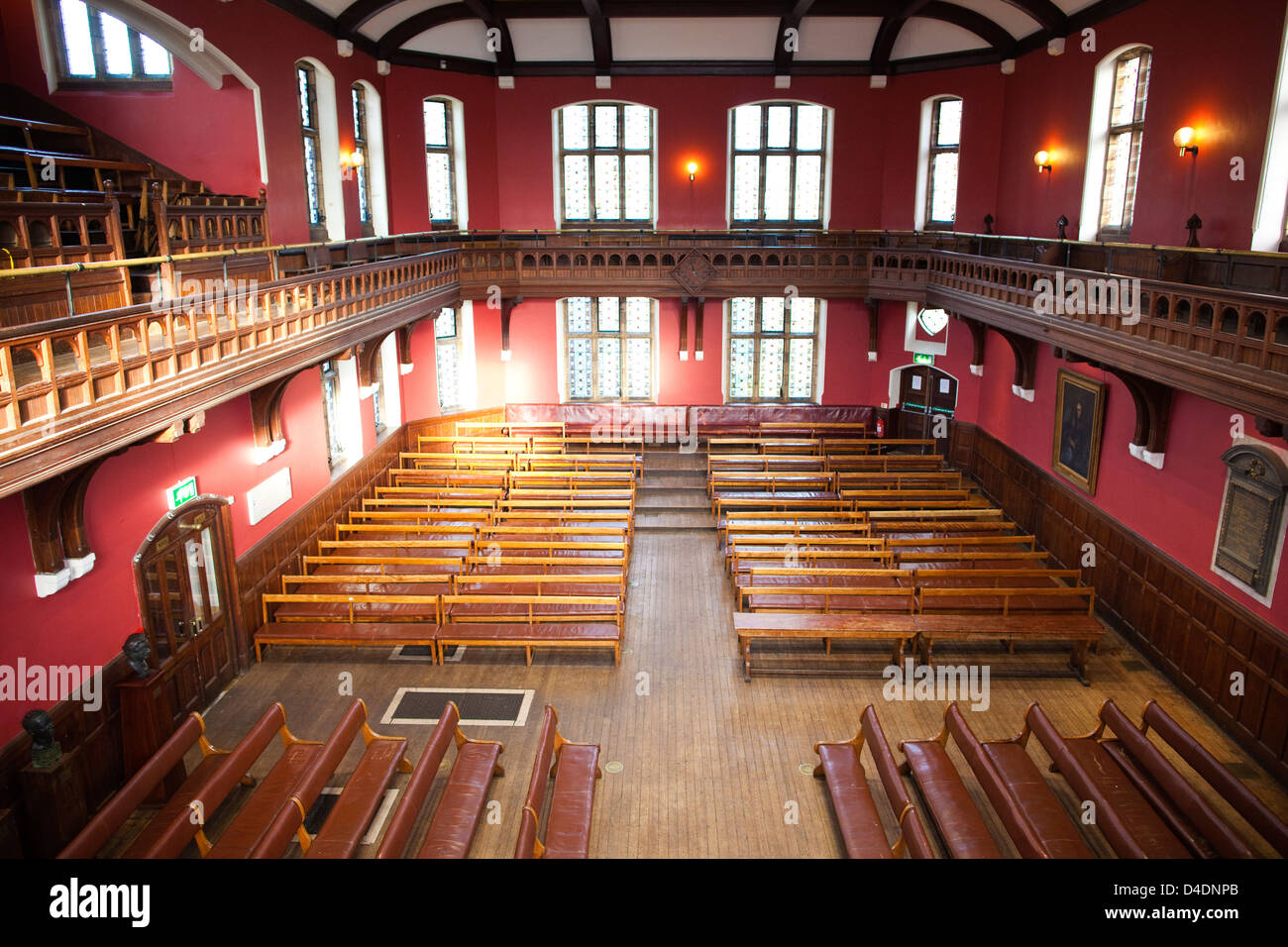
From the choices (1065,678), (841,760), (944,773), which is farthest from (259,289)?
(1065,678)

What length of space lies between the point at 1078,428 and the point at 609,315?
10.5 m

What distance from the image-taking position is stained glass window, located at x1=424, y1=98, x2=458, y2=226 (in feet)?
59.4

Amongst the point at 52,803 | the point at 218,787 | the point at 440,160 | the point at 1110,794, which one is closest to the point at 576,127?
the point at 440,160

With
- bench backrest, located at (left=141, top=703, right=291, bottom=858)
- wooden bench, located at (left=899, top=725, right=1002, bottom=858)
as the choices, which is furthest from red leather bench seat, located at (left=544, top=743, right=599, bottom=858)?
wooden bench, located at (left=899, top=725, right=1002, bottom=858)

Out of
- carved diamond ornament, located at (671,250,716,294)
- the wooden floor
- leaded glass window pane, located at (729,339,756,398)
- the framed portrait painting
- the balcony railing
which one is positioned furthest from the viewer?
leaded glass window pane, located at (729,339,756,398)

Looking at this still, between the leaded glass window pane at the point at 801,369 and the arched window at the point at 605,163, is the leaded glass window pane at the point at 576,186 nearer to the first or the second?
the arched window at the point at 605,163

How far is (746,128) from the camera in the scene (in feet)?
62.3

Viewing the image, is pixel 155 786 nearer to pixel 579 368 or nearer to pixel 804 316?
pixel 579 368

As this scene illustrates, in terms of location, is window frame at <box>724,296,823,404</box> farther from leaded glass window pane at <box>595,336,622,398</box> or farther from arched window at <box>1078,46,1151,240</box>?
arched window at <box>1078,46,1151,240</box>

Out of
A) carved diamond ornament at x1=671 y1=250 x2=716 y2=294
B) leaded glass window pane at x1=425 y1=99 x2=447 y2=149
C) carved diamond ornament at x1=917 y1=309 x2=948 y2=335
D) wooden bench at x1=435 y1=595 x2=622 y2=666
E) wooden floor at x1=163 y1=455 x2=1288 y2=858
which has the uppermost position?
leaded glass window pane at x1=425 y1=99 x2=447 y2=149

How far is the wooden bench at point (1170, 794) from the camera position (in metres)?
6.20

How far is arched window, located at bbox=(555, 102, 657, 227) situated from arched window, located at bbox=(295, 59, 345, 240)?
591 centimetres

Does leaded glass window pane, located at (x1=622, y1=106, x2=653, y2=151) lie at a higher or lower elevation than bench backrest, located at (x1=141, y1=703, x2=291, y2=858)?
higher

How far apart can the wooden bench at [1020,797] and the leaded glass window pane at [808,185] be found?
560 inches
